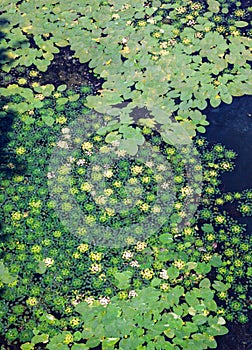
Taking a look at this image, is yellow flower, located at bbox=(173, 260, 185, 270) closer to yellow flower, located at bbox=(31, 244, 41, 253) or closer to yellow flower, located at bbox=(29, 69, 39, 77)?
yellow flower, located at bbox=(31, 244, 41, 253)

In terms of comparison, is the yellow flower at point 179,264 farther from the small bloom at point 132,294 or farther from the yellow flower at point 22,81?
the yellow flower at point 22,81

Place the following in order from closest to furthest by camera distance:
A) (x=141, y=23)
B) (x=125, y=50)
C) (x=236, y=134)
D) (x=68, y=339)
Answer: (x=68, y=339) → (x=236, y=134) → (x=125, y=50) → (x=141, y=23)

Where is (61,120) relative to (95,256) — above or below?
above

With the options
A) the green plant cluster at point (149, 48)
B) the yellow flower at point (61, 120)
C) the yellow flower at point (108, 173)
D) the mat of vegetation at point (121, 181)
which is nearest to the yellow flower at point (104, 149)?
the mat of vegetation at point (121, 181)

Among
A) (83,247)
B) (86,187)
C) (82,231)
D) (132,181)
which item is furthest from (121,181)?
(83,247)

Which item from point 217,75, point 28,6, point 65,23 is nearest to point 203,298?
point 217,75

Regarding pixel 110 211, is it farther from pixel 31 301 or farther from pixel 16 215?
pixel 31 301

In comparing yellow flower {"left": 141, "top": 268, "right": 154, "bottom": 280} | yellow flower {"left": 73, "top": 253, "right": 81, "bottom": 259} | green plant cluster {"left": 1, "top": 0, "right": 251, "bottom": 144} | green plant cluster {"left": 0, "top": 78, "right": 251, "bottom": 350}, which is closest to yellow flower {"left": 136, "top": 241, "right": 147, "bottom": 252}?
green plant cluster {"left": 0, "top": 78, "right": 251, "bottom": 350}
